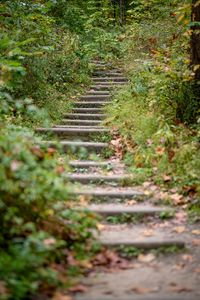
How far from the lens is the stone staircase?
5160 mm

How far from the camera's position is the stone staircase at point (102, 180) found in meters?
5.16

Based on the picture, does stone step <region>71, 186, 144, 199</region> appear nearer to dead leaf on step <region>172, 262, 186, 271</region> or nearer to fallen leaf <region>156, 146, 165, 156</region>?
fallen leaf <region>156, 146, 165, 156</region>

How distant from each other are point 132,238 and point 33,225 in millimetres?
1525

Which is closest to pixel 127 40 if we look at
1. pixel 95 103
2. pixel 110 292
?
pixel 95 103

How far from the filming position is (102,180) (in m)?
6.79

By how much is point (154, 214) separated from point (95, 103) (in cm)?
556

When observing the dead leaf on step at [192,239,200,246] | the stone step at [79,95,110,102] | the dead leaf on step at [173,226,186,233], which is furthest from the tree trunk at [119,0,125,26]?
the dead leaf on step at [192,239,200,246]

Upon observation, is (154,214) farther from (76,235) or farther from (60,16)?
(60,16)

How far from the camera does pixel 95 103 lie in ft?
35.3

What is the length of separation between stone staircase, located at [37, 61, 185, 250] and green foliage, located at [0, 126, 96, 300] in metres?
0.41

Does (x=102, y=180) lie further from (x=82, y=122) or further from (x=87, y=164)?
(x=82, y=122)

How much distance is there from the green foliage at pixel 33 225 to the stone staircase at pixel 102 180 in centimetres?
41

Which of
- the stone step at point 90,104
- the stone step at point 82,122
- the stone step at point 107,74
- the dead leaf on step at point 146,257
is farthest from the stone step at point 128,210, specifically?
the stone step at point 107,74

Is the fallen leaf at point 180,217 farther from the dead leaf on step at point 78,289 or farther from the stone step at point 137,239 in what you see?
the dead leaf on step at point 78,289
